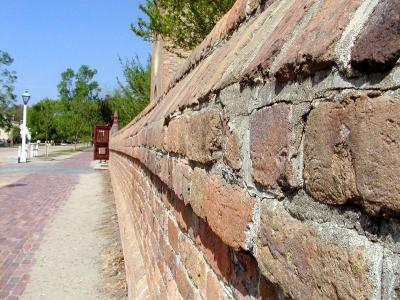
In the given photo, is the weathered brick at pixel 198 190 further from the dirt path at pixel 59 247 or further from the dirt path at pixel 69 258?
the dirt path at pixel 69 258

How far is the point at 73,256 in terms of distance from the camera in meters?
7.66

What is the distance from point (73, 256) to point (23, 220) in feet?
11.3

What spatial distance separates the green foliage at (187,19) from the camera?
6.22 m

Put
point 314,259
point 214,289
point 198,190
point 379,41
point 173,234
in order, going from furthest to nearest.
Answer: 1. point 173,234
2. point 198,190
3. point 214,289
4. point 314,259
5. point 379,41

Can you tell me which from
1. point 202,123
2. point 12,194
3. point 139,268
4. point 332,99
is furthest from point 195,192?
point 12,194

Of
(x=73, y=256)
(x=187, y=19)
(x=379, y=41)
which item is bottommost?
(x=73, y=256)

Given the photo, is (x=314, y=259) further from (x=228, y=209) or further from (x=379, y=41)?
(x=228, y=209)

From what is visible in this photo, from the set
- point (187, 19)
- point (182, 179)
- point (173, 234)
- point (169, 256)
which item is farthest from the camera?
point (187, 19)

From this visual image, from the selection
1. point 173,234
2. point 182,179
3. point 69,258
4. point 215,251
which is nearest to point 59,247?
point 69,258

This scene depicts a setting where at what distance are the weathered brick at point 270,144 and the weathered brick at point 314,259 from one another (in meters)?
0.08

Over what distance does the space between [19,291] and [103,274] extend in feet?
3.74

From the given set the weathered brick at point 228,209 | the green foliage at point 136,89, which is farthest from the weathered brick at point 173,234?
the green foliage at point 136,89

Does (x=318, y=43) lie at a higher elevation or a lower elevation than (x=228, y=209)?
higher

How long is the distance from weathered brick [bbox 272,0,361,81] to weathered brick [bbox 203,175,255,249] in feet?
1.27
